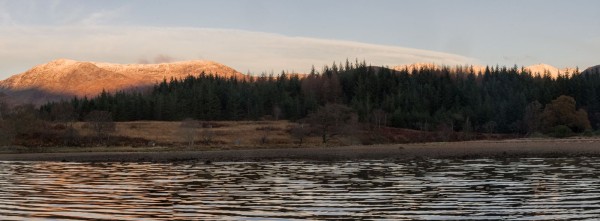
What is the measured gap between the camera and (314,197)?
29.3 metres

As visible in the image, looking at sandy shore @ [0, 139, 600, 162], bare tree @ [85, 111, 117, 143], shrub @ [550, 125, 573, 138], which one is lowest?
sandy shore @ [0, 139, 600, 162]

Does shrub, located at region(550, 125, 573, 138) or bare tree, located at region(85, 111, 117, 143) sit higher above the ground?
bare tree, located at region(85, 111, 117, 143)

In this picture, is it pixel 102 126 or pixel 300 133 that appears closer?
pixel 102 126

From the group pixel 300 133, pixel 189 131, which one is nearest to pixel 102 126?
pixel 189 131

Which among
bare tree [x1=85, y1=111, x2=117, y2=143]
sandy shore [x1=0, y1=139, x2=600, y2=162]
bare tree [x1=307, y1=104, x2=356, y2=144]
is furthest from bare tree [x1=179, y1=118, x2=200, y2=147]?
sandy shore [x1=0, y1=139, x2=600, y2=162]

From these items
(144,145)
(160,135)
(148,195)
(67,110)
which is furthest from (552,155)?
(67,110)

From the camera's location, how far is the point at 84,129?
452ft

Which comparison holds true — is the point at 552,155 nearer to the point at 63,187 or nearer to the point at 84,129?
the point at 63,187

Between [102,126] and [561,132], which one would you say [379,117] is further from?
[102,126]

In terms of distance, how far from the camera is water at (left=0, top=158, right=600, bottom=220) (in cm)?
2283

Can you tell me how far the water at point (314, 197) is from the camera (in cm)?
2283

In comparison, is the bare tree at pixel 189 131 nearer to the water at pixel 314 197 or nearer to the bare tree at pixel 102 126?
the bare tree at pixel 102 126

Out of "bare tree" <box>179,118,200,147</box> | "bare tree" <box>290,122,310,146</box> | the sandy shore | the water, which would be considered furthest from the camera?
"bare tree" <box>290,122,310,146</box>

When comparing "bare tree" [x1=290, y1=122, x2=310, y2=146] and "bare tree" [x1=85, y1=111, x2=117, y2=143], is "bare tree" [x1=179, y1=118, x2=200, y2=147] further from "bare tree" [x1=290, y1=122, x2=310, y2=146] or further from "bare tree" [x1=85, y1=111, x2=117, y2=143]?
"bare tree" [x1=290, y1=122, x2=310, y2=146]
